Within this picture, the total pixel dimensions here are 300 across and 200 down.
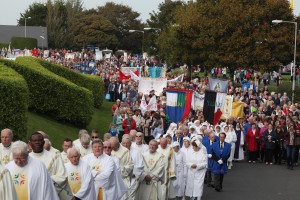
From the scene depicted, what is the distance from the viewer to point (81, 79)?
32.4 metres

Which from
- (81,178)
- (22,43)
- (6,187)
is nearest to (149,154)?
(81,178)

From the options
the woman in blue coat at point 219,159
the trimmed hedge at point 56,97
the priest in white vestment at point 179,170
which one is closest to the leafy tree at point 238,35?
the trimmed hedge at point 56,97

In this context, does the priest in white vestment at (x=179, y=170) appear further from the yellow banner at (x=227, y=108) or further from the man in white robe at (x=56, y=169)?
the yellow banner at (x=227, y=108)

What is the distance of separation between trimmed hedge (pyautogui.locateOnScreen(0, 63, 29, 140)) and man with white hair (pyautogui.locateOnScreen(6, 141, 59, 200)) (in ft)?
27.5

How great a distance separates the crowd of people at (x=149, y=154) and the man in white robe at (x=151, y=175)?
20mm

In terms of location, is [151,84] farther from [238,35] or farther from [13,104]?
[238,35]

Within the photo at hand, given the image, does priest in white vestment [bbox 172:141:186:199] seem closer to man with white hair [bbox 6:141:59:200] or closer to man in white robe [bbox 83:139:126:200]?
man in white robe [bbox 83:139:126:200]

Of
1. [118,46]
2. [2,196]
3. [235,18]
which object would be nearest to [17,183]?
[2,196]

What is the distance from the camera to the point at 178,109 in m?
28.3

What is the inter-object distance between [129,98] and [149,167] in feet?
52.6

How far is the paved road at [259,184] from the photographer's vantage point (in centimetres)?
2044

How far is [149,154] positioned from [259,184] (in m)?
6.72

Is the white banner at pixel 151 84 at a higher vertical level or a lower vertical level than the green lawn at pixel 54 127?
higher

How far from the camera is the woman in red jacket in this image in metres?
28.4
